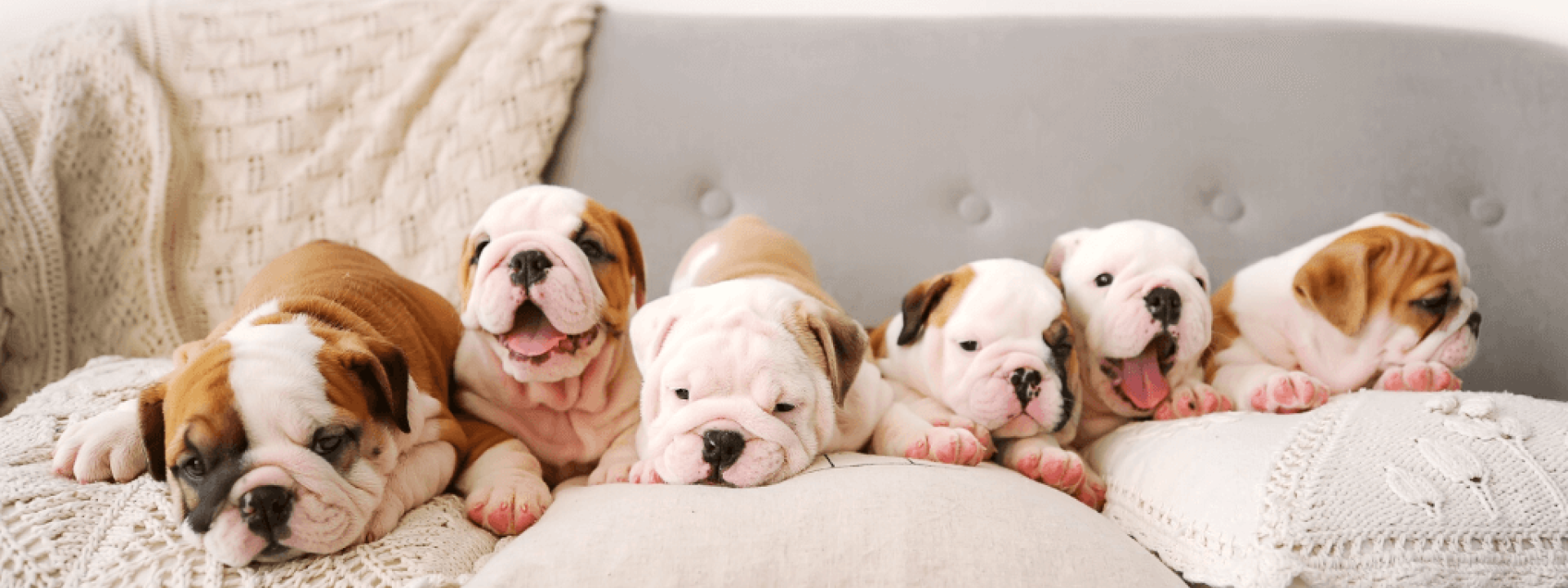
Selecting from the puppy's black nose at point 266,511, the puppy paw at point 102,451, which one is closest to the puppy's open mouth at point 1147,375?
the puppy's black nose at point 266,511

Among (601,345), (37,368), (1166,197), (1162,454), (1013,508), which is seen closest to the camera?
(1013,508)

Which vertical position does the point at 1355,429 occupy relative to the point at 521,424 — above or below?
above

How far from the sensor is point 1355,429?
144 centimetres

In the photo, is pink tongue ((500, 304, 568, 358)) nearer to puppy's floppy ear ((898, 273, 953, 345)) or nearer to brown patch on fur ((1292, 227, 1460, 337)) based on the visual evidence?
puppy's floppy ear ((898, 273, 953, 345))

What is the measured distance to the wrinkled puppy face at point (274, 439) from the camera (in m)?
1.17

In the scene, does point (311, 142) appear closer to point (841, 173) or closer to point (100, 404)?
point (100, 404)

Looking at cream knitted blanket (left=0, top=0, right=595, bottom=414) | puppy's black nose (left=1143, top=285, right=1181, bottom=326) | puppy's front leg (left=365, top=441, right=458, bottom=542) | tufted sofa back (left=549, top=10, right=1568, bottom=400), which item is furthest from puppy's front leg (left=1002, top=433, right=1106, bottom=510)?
cream knitted blanket (left=0, top=0, right=595, bottom=414)

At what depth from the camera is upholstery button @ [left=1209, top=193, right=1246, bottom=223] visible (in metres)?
2.35

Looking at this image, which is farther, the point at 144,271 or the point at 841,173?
the point at 841,173

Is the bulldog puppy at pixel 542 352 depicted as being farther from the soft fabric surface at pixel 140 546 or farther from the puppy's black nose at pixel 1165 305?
the puppy's black nose at pixel 1165 305

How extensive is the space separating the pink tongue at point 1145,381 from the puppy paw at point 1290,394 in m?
0.17

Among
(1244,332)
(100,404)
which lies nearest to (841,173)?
(1244,332)

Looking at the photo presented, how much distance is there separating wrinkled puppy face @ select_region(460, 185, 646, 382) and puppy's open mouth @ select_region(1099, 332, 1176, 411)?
1.02 meters

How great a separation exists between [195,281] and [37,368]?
0.39 m
